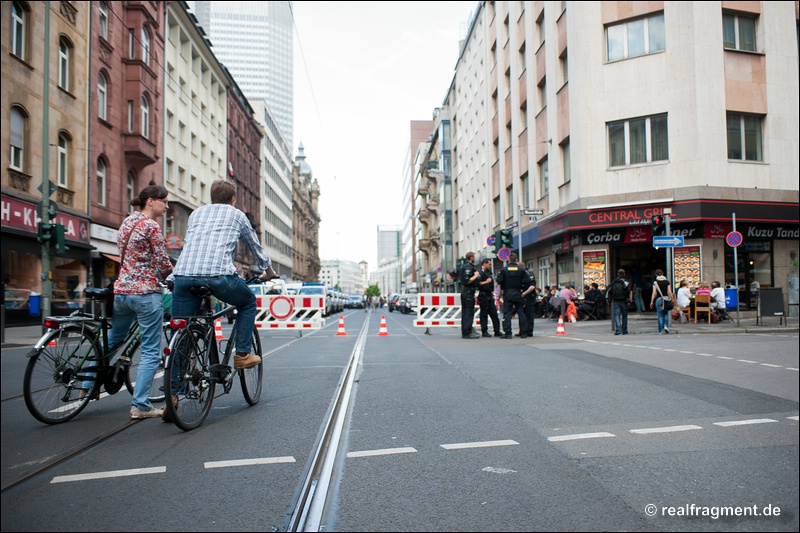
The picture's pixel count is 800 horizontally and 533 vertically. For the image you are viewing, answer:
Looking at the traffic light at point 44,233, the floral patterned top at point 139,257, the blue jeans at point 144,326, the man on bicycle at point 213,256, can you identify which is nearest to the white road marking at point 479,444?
the man on bicycle at point 213,256

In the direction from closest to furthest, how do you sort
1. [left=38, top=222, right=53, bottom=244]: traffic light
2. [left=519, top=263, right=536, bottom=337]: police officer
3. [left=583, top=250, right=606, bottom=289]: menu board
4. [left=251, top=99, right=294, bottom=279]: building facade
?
[left=519, top=263, right=536, bottom=337]: police officer, [left=38, top=222, right=53, bottom=244]: traffic light, [left=583, top=250, right=606, bottom=289]: menu board, [left=251, top=99, right=294, bottom=279]: building facade

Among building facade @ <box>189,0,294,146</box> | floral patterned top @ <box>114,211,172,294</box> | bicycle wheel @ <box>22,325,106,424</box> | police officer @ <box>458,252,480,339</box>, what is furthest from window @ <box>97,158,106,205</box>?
floral patterned top @ <box>114,211,172,294</box>

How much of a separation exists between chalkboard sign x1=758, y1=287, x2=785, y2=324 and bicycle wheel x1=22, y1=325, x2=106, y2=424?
16.0 m

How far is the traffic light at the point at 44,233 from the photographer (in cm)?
1510

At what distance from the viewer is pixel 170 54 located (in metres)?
36.0

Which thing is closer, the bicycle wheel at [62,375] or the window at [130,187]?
the bicycle wheel at [62,375]

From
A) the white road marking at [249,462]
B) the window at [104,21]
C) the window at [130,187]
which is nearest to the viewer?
the white road marking at [249,462]

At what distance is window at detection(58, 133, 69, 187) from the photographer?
2047 centimetres

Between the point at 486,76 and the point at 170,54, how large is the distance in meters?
18.0

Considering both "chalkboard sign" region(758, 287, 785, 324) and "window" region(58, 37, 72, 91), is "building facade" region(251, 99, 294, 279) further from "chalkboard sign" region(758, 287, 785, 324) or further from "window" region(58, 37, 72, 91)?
"chalkboard sign" region(758, 287, 785, 324)

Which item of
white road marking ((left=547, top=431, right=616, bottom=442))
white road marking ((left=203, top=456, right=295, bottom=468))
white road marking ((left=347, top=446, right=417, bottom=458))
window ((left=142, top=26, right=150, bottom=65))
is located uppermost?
window ((left=142, top=26, right=150, bottom=65))

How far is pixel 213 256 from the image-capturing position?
15.8 feet

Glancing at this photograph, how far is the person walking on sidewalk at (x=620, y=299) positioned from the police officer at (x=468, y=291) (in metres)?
3.42

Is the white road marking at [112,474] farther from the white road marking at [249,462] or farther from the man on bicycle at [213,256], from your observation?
the man on bicycle at [213,256]
